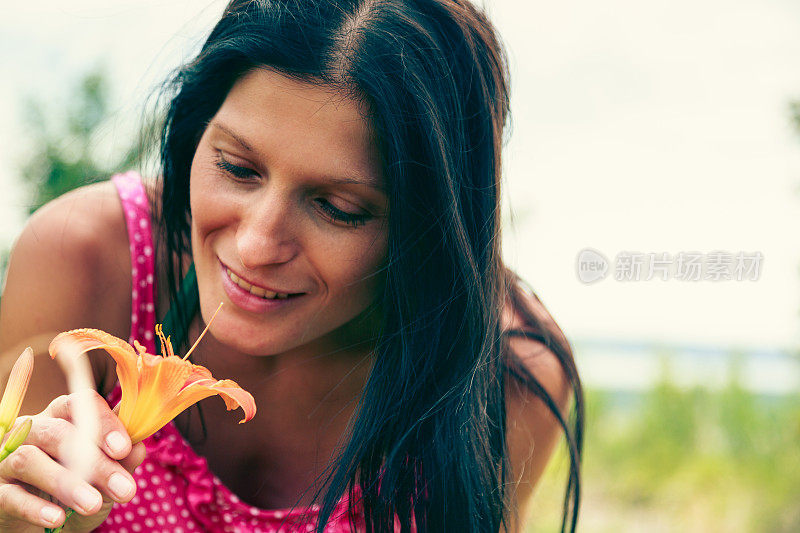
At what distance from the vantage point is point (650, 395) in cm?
466

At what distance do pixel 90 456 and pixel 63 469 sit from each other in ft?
0.19

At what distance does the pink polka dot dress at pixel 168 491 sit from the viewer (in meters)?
1.69

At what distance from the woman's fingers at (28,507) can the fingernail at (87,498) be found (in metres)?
0.05

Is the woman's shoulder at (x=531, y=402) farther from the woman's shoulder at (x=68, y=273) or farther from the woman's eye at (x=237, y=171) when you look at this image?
the woman's shoulder at (x=68, y=273)

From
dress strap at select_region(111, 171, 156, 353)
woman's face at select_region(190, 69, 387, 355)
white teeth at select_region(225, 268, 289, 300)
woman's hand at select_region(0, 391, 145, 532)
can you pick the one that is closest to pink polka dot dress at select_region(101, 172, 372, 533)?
dress strap at select_region(111, 171, 156, 353)

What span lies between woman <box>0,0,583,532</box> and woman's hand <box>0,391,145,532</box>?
1cm

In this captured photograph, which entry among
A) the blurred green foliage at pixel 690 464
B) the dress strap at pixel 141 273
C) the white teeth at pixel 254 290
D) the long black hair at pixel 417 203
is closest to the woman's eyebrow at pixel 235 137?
the long black hair at pixel 417 203

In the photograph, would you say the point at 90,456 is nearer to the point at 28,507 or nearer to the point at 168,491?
the point at 28,507

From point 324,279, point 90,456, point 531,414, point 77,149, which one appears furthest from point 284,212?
point 77,149

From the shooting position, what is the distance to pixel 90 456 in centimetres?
95

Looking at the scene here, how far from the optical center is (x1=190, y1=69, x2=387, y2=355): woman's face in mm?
1316

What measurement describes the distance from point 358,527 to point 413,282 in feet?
1.91

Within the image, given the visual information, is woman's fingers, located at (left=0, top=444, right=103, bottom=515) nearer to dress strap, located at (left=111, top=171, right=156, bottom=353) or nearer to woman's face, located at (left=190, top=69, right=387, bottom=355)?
woman's face, located at (left=190, top=69, right=387, bottom=355)

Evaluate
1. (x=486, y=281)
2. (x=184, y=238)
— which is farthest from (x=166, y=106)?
(x=486, y=281)
